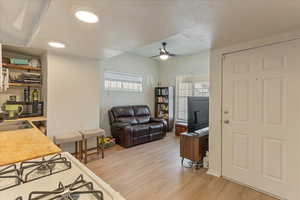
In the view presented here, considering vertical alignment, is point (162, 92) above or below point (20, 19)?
below

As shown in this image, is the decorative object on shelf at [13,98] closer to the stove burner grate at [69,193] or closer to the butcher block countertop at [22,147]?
the butcher block countertop at [22,147]

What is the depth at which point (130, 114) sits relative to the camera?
4797mm

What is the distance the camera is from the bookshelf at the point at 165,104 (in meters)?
5.59

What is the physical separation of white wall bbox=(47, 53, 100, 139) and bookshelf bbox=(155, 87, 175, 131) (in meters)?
2.73

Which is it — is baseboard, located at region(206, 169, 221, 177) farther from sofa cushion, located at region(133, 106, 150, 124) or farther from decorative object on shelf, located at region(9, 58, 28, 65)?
decorative object on shelf, located at region(9, 58, 28, 65)

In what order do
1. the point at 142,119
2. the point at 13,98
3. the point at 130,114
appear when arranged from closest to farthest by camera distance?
the point at 13,98 → the point at 130,114 → the point at 142,119

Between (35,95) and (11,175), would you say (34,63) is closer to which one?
(35,95)

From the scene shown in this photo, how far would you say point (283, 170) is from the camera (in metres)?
1.96

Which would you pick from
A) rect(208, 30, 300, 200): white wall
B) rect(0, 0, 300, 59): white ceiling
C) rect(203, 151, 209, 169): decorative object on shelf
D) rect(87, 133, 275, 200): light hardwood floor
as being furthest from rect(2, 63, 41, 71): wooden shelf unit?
rect(203, 151, 209, 169): decorative object on shelf

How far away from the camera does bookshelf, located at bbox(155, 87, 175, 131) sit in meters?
5.59

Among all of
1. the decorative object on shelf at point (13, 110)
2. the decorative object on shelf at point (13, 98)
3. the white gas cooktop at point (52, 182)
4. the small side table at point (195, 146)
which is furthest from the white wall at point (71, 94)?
the white gas cooktop at point (52, 182)

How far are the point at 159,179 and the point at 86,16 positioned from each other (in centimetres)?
243

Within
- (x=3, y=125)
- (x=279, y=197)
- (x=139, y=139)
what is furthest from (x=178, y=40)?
(x=3, y=125)

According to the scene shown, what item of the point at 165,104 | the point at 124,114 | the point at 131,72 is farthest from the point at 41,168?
the point at 165,104
